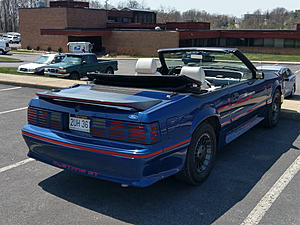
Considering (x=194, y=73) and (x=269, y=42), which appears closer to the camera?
(x=194, y=73)

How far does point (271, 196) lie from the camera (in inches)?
171

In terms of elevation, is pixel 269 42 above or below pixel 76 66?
above

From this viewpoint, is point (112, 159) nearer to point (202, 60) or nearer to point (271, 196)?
point (271, 196)

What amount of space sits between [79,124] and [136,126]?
757mm

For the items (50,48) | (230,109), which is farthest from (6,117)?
(50,48)

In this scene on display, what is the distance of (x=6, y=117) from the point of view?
8.47 metres

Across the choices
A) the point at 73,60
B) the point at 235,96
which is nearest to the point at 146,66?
the point at 235,96

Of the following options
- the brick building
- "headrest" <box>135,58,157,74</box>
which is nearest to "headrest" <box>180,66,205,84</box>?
"headrest" <box>135,58,157,74</box>

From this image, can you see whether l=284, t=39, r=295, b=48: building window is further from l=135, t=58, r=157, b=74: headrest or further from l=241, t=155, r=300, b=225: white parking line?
l=135, t=58, r=157, b=74: headrest

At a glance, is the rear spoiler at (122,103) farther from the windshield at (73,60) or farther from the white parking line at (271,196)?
the windshield at (73,60)

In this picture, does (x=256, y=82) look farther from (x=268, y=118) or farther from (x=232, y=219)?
(x=232, y=219)

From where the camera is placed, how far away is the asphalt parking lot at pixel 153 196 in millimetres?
3846

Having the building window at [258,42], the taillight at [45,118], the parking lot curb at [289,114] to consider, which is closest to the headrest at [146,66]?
the taillight at [45,118]

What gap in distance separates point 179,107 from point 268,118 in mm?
3711
